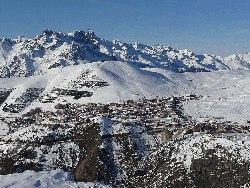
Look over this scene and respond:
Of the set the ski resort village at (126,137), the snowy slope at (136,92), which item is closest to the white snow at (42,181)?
the ski resort village at (126,137)

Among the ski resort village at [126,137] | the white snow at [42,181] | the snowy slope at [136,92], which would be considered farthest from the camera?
the snowy slope at [136,92]

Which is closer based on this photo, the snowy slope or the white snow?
the white snow

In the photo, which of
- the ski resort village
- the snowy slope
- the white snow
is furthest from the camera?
the snowy slope

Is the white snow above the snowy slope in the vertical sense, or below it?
below

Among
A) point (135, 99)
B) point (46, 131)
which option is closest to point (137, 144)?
point (46, 131)

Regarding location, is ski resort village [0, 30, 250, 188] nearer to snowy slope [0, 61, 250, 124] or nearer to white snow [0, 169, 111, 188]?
white snow [0, 169, 111, 188]

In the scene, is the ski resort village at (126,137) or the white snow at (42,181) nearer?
the white snow at (42,181)

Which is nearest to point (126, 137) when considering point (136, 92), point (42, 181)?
point (42, 181)

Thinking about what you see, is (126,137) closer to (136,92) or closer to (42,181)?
(42,181)

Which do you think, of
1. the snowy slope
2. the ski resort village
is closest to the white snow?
the ski resort village

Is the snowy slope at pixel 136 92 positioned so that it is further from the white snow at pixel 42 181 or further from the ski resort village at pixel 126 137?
the white snow at pixel 42 181

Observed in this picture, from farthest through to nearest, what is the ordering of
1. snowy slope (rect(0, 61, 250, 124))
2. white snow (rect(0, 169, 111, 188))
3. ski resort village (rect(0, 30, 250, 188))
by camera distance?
snowy slope (rect(0, 61, 250, 124)), ski resort village (rect(0, 30, 250, 188)), white snow (rect(0, 169, 111, 188))
